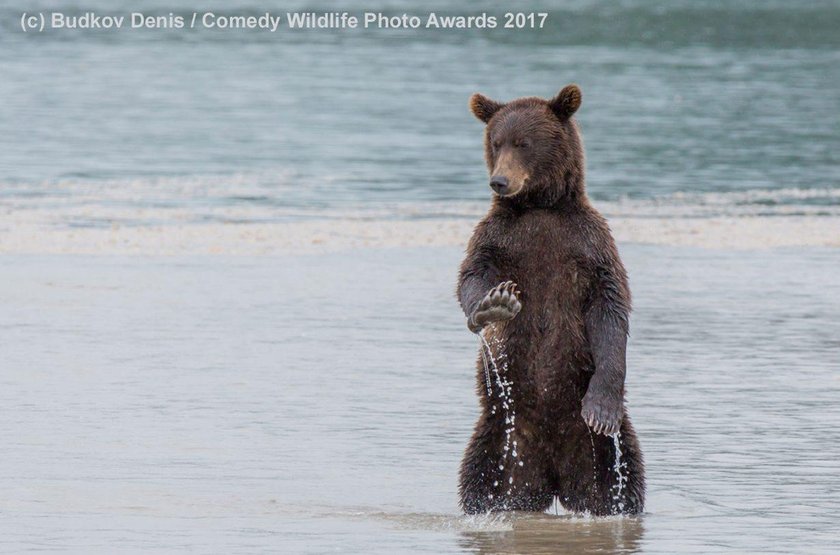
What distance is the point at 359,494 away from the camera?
7.06m

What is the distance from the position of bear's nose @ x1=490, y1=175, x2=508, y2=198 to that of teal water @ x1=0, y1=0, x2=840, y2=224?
986cm

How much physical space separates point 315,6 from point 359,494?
6859cm

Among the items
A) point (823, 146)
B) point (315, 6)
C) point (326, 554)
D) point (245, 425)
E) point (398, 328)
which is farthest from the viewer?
point (315, 6)

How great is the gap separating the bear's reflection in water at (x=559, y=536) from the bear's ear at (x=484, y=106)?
1.54m

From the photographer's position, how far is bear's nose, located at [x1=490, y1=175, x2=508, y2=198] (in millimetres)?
6480

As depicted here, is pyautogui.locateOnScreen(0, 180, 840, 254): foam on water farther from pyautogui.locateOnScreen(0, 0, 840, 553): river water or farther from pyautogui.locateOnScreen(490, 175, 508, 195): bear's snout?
pyautogui.locateOnScreen(490, 175, 508, 195): bear's snout

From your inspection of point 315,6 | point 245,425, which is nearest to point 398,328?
point 245,425

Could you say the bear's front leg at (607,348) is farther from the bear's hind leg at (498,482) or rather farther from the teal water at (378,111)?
the teal water at (378,111)

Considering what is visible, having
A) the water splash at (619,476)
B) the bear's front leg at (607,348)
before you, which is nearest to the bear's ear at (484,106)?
the bear's front leg at (607,348)

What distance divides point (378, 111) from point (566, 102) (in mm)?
23464

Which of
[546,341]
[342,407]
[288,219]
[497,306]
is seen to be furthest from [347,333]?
[288,219]

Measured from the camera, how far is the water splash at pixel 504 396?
264 inches

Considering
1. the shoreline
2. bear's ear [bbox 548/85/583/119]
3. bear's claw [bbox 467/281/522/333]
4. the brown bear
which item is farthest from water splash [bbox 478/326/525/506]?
the shoreline

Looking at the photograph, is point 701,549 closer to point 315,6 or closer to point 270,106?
point 270,106
